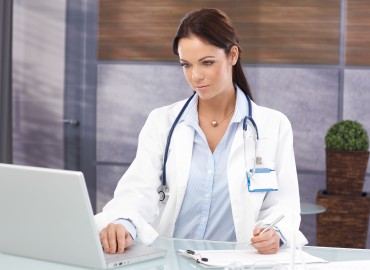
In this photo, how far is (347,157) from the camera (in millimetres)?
5230

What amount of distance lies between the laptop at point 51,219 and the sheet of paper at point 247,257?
20 centimetres

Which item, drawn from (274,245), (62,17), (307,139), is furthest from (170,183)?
(62,17)

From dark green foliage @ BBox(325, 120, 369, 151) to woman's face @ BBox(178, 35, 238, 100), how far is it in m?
2.51

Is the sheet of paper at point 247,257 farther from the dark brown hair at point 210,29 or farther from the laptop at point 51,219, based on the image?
the dark brown hair at point 210,29

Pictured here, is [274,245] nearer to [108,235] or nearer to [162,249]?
[162,249]

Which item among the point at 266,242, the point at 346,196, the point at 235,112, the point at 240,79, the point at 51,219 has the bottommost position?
the point at 346,196

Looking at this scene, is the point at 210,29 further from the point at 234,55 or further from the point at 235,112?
the point at 235,112

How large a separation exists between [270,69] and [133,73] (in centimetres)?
109

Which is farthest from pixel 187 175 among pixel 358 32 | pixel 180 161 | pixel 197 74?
pixel 358 32

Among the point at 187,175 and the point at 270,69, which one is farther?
the point at 270,69

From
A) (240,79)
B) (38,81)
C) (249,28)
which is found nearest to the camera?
(240,79)

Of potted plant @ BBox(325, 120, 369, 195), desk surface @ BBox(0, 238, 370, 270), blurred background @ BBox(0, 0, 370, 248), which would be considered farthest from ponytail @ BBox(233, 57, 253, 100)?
blurred background @ BBox(0, 0, 370, 248)

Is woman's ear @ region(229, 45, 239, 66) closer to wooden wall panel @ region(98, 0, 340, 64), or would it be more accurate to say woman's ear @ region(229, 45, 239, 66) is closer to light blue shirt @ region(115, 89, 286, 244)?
light blue shirt @ region(115, 89, 286, 244)

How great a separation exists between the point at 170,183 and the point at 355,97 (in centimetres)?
310
